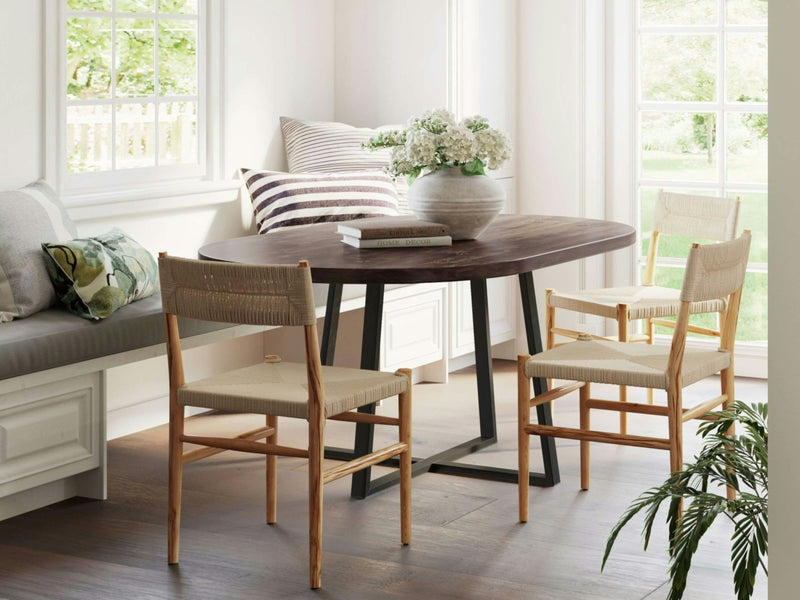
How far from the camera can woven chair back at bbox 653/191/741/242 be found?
452 cm

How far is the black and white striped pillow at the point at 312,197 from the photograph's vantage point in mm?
4844

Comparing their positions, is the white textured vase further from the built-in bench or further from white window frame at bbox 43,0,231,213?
white window frame at bbox 43,0,231,213

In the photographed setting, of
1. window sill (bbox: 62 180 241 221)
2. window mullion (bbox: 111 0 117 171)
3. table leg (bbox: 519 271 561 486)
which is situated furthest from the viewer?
window mullion (bbox: 111 0 117 171)

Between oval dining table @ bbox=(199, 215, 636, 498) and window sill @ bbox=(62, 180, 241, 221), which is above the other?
window sill @ bbox=(62, 180, 241, 221)

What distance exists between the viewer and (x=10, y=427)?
135 inches

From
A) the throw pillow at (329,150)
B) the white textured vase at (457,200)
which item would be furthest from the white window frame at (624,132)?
the white textured vase at (457,200)

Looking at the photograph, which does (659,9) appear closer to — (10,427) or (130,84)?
(130,84)

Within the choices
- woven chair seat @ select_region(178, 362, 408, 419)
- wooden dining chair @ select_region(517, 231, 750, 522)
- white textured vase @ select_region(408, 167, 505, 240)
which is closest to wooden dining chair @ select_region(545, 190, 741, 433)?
wooden dining chair @ select_region(517, 231, 750, 522)

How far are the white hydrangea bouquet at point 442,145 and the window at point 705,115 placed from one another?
211cm

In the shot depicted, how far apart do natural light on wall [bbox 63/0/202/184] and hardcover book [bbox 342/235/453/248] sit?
1.22 meters

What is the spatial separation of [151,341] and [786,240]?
8.34ft

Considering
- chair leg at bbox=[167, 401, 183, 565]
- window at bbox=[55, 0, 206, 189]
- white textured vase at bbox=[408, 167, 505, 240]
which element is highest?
window at bbox=[55, 0, 206, 189]

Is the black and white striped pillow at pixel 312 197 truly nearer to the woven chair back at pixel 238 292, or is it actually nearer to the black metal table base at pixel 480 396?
the black metal table base at pixel 480 396

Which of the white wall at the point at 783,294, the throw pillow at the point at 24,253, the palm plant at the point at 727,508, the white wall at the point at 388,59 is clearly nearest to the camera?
the white wall at the point at 783,294
